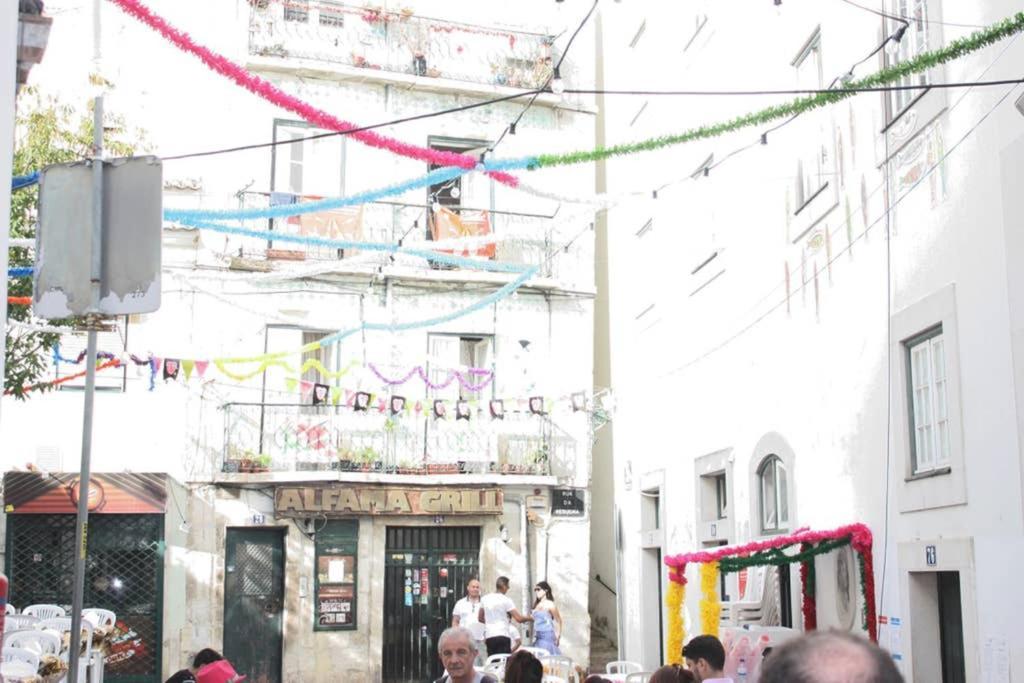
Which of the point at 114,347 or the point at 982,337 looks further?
the point at 114,347

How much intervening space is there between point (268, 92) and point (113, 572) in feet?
42.8

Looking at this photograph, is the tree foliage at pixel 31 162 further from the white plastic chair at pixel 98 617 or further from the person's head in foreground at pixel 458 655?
the person's head in foreground at pixel 458 655

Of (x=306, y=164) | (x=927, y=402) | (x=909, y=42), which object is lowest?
(x=927, y=402)

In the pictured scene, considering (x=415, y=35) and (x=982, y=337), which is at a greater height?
(x=415, y=35)

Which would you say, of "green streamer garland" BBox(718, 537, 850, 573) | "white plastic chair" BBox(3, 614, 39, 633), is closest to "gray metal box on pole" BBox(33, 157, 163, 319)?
"white plastic chair" BBox(3, 614, 39, 633)

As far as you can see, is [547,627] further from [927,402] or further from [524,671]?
[524,671]

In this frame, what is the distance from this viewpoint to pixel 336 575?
70.7 ft

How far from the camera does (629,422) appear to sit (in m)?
19.8

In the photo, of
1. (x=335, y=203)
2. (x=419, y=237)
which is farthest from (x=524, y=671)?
(x=419, y=237)

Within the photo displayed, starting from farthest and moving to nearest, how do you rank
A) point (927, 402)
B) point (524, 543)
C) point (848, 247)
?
point (524, 543), point (848, 247), point (927, 402)

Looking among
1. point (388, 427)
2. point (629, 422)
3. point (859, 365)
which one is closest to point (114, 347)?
Answer: point (388, 427)

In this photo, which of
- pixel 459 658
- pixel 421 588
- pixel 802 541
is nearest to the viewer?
pixel 459 658

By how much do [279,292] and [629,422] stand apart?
20.5 ft

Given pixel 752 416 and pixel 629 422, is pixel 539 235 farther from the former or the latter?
pixel 752 416
